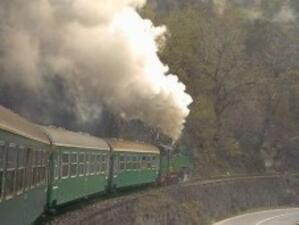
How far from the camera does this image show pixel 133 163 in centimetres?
3155

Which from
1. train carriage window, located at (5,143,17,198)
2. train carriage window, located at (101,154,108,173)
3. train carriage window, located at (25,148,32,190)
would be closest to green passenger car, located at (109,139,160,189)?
train carriage window, located at (101,154,108,173)

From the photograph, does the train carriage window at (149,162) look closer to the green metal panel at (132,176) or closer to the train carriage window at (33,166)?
the green metal panel at (132,176)

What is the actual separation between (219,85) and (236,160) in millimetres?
10060

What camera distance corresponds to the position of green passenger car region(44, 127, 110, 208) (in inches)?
742

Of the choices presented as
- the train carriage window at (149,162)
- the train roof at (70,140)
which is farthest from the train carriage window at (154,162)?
the train roof at (70,140)

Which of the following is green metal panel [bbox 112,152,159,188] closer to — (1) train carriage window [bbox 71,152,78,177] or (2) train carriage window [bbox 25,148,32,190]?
(1) train carriage window [bbox 71,152,78,177]

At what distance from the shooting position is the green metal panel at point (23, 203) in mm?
11605

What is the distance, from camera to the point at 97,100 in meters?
39.4

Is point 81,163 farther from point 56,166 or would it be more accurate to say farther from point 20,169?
point 20,169

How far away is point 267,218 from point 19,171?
43773mm

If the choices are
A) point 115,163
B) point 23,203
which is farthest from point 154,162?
point 23,203

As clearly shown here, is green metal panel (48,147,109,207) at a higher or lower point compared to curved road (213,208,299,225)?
higher

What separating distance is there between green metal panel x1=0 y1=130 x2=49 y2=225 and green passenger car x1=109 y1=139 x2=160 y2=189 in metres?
10.9

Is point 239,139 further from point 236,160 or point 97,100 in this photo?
point 97,100
